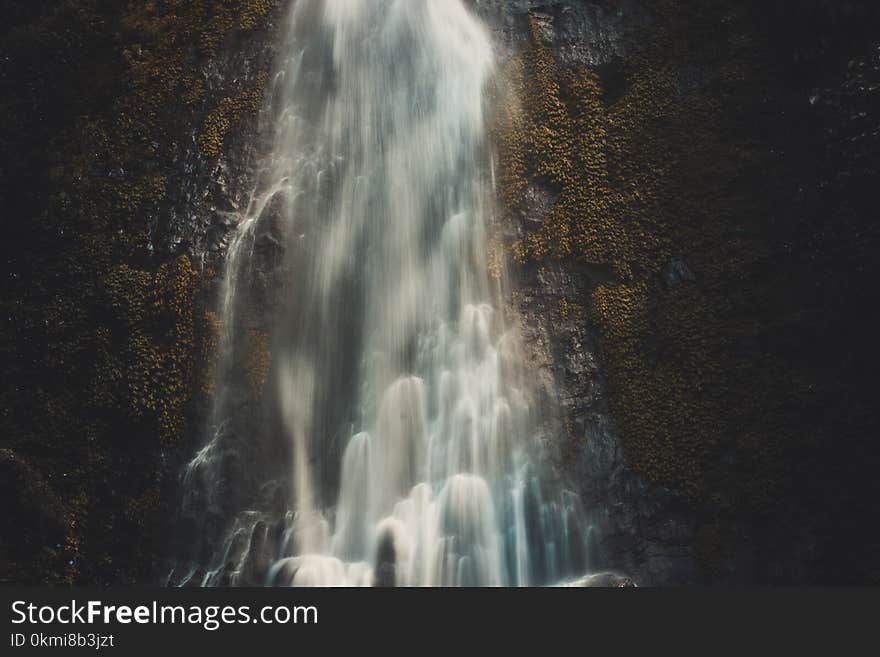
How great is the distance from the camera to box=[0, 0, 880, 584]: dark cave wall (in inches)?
489

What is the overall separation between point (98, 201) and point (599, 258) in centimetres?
942

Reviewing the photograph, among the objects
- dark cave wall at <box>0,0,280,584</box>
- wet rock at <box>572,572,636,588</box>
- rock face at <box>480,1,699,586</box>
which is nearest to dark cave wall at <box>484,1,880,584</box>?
rock face at <box>480,1,699,586</box>

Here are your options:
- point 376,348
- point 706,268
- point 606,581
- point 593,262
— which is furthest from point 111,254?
point 706,268

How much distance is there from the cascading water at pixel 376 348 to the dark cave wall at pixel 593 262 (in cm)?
54

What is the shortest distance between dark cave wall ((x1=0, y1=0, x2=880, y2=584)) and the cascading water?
0.54m

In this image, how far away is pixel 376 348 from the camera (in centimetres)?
1377

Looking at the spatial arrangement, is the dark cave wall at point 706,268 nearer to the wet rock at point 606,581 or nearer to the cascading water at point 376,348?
the wet rock at point 606,581

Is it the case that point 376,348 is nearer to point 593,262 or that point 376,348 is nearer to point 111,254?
point 593,262

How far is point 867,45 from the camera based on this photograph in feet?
41.6

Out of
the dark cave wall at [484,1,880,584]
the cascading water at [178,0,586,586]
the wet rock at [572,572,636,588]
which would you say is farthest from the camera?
the cascading water at [178,0,586,586]

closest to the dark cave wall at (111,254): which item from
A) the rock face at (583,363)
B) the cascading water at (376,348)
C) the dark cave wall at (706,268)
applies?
the cascading water at (376,348)

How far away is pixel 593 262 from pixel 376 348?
13.5 ft

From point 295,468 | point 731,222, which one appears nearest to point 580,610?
point 295,468

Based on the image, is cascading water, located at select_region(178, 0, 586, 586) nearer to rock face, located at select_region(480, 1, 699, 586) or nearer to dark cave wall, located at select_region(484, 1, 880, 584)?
rock face, located at select_region(480, 1, 699, 586)
